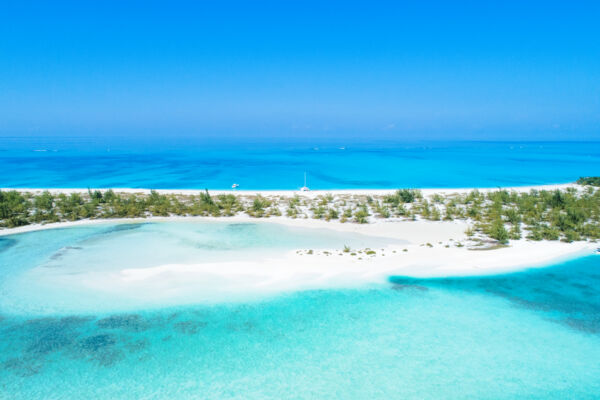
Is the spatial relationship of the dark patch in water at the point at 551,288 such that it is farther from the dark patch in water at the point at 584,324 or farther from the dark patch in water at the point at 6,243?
the dark patch in water at the point at 6,243

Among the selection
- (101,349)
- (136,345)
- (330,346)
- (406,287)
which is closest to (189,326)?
(136,345)

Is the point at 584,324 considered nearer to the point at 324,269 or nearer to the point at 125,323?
the point at 324,269

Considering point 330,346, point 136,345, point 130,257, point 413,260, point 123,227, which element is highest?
point 123,227

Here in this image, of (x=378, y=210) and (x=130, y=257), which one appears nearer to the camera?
(x=130, y=257)

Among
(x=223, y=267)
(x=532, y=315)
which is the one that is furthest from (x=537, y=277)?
(x=223, y=267)

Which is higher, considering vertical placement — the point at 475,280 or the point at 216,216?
the point at 216,216

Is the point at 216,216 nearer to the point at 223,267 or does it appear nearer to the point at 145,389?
the point at 223,267
